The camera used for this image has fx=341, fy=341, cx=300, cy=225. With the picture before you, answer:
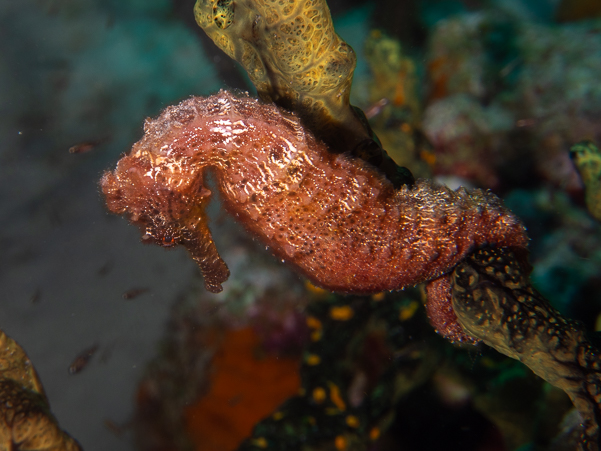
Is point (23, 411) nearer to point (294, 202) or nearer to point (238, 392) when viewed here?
point (294, 202)

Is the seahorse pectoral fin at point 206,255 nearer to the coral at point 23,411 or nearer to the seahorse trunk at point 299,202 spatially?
the seahorse trunk at point 299,202

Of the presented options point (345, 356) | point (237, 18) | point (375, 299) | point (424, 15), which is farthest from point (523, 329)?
point (424, 15)

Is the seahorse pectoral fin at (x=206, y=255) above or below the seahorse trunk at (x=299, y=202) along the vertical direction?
below

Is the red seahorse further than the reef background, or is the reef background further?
the reef background

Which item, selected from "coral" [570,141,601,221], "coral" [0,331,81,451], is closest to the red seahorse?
"coral" [570,141,601,221]

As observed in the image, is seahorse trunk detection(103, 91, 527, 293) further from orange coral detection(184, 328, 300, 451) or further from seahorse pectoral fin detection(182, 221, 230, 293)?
orange coral detection(184, 328, 300, 451)

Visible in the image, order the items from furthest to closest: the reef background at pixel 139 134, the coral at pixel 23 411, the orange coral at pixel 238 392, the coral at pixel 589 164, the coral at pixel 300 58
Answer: the orange coral at pixel 238 392
the reef background at pixel 139 134
the coral at pixel 589 164
the coral at pixel 23 411
the coral at pixel 300 58

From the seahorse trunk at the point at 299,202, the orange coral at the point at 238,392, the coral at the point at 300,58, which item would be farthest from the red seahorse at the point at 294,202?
the orange coral at the point at 238,392
